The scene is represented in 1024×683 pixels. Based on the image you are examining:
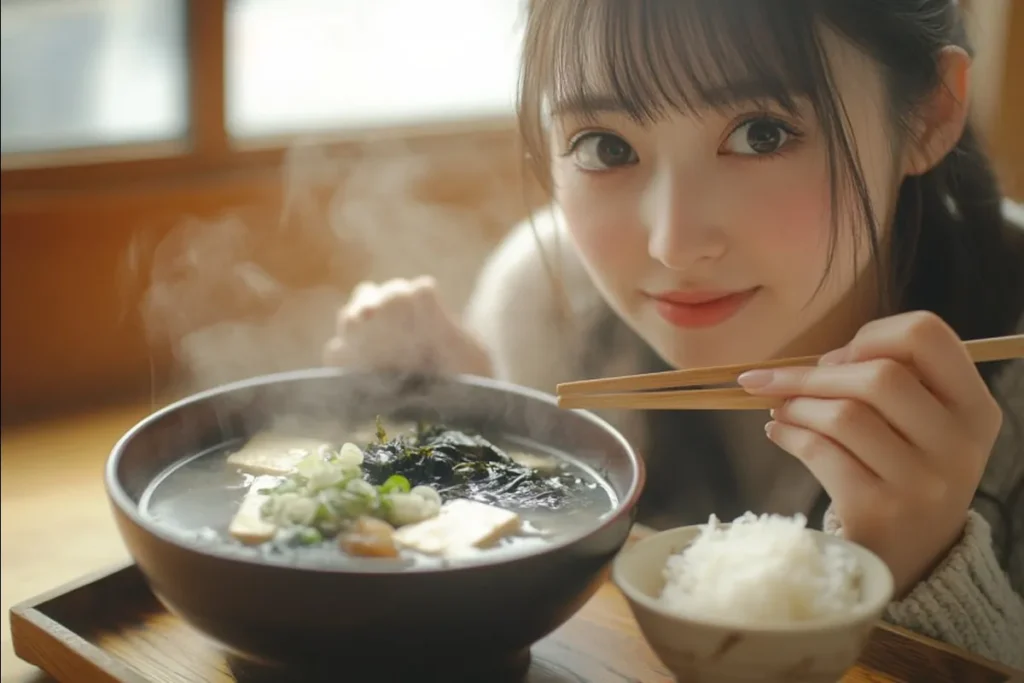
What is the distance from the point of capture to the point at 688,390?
3.99 feet

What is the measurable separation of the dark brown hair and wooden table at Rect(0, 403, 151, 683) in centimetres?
93

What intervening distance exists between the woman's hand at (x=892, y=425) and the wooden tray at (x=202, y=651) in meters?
0.12

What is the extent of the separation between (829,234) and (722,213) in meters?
0.17

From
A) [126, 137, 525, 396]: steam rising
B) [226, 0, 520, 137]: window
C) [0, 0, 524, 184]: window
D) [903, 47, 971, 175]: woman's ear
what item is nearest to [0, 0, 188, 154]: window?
[0, 0, 524, 184]: window

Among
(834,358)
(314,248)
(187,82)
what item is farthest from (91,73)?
(834,358)

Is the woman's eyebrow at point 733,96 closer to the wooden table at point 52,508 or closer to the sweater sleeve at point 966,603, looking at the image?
the sweater sleeve at point 966,603

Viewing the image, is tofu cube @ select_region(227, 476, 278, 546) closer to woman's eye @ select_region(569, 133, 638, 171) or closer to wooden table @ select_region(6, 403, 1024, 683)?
wooden table @ select_region(6, 403, 1024, 683)

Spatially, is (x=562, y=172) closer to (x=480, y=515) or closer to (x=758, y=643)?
(x=480, y=515)

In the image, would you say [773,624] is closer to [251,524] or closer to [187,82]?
[251,524]

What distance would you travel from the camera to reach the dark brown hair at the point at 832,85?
1.21 metres

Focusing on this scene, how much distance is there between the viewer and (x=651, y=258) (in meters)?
Result: 1.38

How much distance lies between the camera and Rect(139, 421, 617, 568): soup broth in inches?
39.7

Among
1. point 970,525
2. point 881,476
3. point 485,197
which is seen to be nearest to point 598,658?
point 881,476

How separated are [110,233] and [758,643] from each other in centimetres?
209
